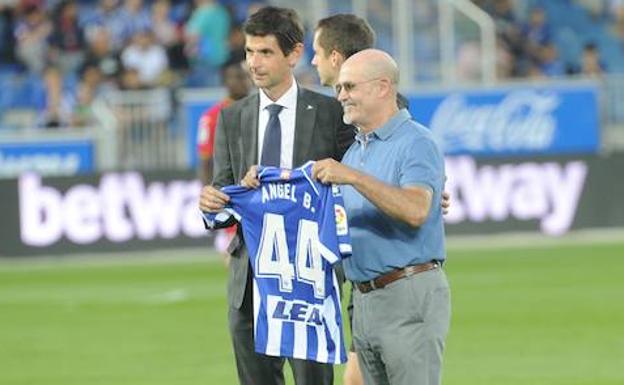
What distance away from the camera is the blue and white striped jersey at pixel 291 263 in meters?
7.83

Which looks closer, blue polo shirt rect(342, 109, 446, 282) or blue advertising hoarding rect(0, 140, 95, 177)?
blue polo shirt rect(342, 109, 446, 282)

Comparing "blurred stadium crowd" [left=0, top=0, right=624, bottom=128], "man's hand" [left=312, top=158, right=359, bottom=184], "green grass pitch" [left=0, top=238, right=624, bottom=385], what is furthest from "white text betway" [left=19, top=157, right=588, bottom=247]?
"man's hand" [left=312, top=158, right=359, bottom=184]

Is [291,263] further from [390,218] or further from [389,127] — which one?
[389,127]

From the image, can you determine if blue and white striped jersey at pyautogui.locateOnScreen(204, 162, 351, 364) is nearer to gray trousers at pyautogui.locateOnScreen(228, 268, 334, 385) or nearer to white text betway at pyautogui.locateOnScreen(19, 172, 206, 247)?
gray trousers at pyautogui.locateOnScreen(228, 268, 334, 385)

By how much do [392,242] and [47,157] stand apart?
17.9 m

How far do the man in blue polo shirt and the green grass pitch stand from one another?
4880 millimetres

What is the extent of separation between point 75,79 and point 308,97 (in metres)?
19.2

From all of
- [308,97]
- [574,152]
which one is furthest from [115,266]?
[308,97]

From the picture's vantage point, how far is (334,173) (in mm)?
7129

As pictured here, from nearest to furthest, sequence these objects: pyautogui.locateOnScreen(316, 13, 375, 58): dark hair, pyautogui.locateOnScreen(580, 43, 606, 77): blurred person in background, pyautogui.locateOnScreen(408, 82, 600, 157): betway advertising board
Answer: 1. pyautogui.locateOnScreen(316, 13, 375, 58): dark hair
2. pyautogui.locateOnScreen(408, 82, 600, 157): betway advertising board
3. pyautogui.locateOnScreen(580, 43, 606, 77): blurred person in background

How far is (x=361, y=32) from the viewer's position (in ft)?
27.7

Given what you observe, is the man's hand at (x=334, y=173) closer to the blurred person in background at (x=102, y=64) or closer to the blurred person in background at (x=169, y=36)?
the blurred person in background at (x=102, y=64)

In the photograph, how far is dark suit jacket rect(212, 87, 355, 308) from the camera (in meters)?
8.49

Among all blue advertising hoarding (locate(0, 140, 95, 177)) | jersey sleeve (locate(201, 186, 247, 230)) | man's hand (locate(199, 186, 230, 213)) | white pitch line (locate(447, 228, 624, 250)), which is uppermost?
man's hand (locate(199, 186, 230, 213))
